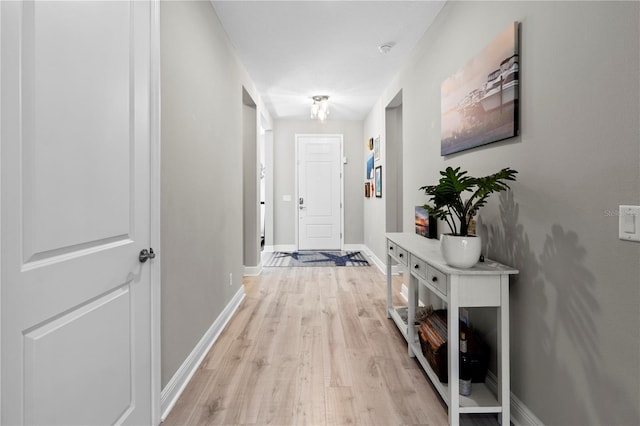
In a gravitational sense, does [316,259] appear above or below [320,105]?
below

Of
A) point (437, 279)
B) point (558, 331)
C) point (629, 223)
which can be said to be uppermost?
point (629, 223)

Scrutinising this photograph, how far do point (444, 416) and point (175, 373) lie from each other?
1478 mm

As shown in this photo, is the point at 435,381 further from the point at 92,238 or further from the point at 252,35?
the point at 252,35

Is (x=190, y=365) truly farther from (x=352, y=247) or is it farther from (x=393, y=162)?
(x=352, y=247)

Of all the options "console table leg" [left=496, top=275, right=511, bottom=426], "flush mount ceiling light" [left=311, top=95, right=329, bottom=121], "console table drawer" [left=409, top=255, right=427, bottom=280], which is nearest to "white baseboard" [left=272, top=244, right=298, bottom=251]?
"flush mount ceiling light" [left=311, top=95, right=329, bottom=121]

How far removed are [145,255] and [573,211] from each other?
1802 mm

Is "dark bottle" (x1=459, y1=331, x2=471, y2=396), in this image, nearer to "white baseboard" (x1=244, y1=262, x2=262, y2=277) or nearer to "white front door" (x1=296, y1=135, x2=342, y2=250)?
"white baseboard" (x1=244, y1=262, x2=262, y2=277)

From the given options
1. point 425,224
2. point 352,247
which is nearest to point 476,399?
point 425,224

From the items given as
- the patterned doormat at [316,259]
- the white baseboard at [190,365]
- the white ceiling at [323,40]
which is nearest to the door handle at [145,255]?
the white baseboard at [190,365]

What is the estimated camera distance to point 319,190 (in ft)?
20.6

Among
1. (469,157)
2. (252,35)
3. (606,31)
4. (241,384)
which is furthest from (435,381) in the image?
(252,35)

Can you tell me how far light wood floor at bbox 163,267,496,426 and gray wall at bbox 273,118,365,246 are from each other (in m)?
3.00

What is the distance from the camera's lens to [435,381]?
176cm

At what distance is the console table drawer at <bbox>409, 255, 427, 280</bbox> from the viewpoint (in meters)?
1.90
